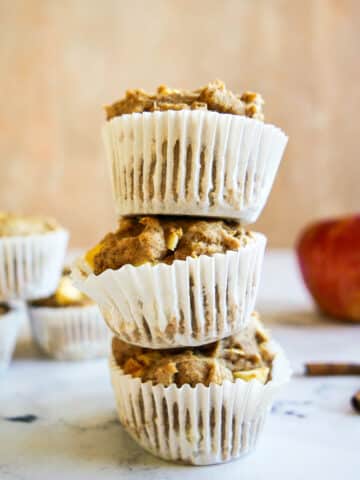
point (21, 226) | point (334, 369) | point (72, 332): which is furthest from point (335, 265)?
point (21, 226)

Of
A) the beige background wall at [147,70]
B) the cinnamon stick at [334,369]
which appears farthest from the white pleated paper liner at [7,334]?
the beige background wall at [147,70]

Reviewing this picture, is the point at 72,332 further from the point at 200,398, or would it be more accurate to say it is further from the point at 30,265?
the point at 200,398

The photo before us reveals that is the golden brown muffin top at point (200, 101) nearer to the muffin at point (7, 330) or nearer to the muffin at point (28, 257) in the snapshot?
the muffin at point (28, 257)

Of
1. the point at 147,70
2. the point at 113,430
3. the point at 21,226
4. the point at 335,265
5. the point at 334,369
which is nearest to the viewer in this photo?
the point at 113,430

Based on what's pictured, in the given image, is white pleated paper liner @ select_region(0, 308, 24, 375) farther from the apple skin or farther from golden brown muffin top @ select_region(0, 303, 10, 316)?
the apple skin

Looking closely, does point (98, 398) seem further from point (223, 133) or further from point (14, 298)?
point (223, 133)

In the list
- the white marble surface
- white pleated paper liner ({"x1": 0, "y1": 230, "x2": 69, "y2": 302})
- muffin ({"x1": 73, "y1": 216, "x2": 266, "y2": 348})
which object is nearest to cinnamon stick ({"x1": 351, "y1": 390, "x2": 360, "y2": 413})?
the white marble surface
